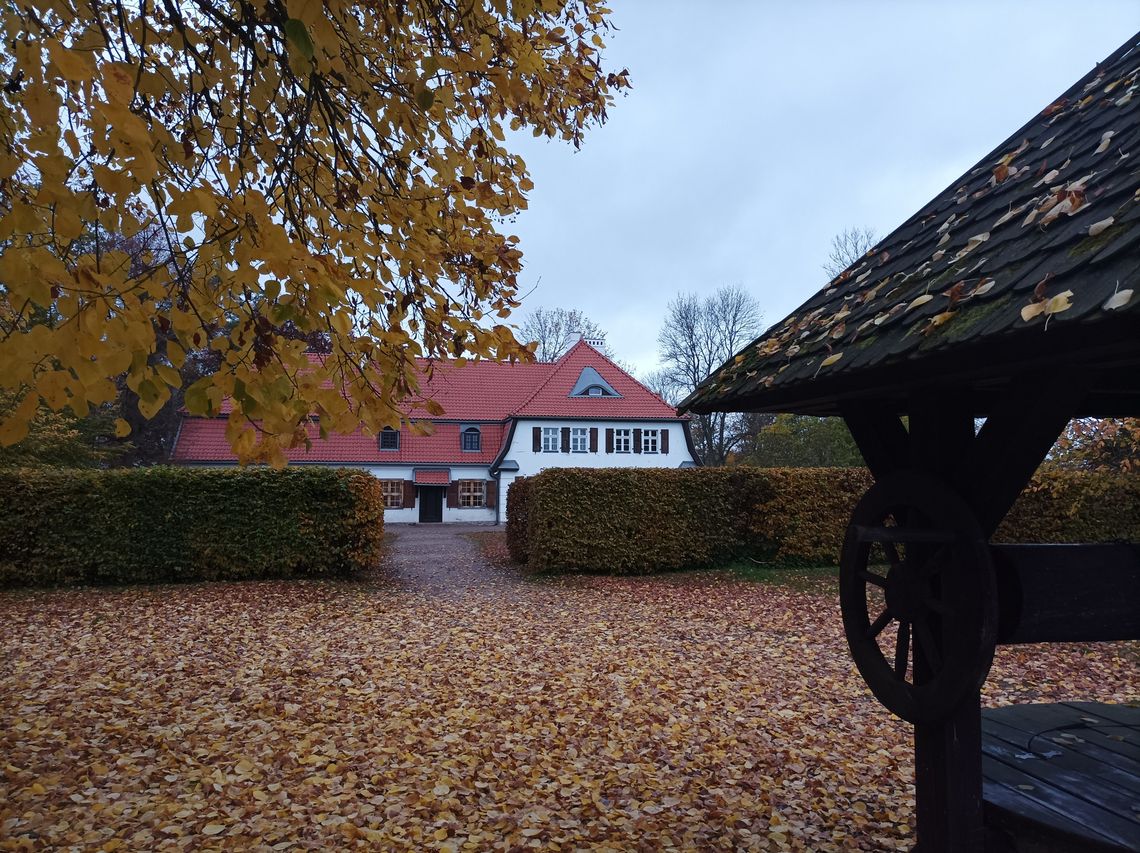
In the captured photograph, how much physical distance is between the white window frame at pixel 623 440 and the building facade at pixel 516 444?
0.05 meters

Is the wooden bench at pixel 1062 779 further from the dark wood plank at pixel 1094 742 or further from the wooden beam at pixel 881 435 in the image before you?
the wooden beam at pixel 881 435

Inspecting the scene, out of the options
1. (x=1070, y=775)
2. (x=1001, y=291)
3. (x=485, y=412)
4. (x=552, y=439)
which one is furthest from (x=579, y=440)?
(x=1001, y=291)

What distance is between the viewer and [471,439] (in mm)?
33562

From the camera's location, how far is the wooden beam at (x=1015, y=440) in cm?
207

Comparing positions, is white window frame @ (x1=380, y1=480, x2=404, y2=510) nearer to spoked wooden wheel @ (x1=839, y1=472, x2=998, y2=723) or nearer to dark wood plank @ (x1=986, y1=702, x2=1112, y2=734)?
dark wood plank @ (x1=986, y1=702, x2=1112, y2=734)

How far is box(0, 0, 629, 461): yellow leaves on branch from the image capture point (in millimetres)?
1946

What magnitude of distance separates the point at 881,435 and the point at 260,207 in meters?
2.57

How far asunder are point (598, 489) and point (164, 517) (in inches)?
338

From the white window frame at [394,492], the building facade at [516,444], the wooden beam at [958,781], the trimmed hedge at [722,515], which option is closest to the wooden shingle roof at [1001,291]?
the wooden beam at [958,781]

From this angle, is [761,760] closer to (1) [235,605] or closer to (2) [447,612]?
(2) [447,612]

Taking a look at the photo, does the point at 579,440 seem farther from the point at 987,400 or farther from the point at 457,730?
the point at 987,400

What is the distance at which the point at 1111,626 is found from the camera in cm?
249

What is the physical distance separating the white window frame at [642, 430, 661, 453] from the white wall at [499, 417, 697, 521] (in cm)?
20

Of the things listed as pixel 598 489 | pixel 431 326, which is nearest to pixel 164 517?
pixel 598 489
